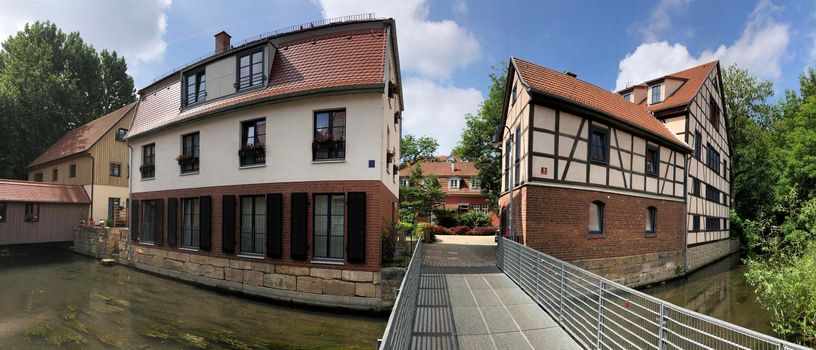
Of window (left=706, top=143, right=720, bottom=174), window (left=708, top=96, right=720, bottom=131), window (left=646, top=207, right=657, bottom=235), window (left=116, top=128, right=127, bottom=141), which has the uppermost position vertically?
window (left=708, top=96, right=720, bottom=131)

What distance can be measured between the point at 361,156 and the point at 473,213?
2461 centimetres

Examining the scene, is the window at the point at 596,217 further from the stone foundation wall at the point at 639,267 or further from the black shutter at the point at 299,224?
the black shutter at the point at 299,224

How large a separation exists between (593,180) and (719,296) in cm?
727

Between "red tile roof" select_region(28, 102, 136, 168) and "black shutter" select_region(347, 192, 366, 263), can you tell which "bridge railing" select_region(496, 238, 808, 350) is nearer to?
"black shutter" select_region(347, 192, 366, 263)

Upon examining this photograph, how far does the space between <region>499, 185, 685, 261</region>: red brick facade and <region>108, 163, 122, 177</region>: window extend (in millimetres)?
26998

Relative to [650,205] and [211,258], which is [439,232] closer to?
[650,205]

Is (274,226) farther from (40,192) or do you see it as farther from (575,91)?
(40,192)

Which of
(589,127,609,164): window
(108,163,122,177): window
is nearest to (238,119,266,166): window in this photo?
(589,127,609,164): window

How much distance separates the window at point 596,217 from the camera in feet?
41.6

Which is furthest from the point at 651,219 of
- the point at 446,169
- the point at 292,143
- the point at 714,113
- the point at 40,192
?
the point at 40,192

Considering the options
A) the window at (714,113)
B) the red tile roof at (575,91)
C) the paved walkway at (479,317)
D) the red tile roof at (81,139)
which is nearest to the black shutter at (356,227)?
the paved walkway at (479,317)

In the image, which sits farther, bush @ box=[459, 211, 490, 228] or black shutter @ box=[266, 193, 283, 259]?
bush @ box=[459, 211, 490, 228]

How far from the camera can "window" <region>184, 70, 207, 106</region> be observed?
13.9 metres

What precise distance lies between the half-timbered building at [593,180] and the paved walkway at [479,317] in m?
3.17
